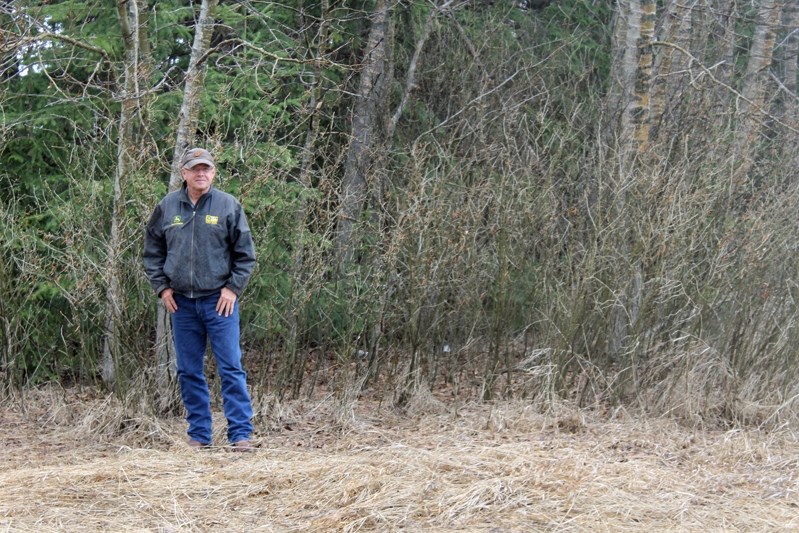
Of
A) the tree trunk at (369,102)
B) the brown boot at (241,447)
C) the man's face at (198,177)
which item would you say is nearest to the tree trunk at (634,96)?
the tree trunk at (369,102)

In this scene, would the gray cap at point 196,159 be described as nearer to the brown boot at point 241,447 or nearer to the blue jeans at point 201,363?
the blue jeans at point 201,363

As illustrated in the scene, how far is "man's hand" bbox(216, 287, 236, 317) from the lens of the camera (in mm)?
5926

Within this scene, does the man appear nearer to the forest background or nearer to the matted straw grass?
the matted straw grass

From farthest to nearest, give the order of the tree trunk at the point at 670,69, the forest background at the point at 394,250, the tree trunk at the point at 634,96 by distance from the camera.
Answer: the tree trunk at the point at 670,69 → the tree trunk at the point at 634,96 → the forest background at the point at 394,250

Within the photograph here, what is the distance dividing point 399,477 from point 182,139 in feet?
11.1

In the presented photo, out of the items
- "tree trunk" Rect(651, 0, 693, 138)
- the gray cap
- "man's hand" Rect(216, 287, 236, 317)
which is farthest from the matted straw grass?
"tree trunk" Rect(651, 0, 693, 138)

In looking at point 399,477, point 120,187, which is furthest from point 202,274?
point 399,477

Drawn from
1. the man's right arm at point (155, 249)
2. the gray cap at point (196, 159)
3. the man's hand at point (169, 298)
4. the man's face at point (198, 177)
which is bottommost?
the man's hand at point (169, 298)

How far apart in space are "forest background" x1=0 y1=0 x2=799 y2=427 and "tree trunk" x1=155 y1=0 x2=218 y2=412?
0.07 feet

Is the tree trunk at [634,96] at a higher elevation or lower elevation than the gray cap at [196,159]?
higher

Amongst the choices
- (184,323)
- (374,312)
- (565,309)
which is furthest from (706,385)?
(184,323)

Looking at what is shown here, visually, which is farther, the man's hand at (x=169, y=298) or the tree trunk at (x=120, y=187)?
the tree trunk at (x=120, y=187)

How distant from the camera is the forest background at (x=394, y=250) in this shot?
23.9ft

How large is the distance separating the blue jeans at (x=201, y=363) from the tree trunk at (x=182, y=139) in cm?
88
